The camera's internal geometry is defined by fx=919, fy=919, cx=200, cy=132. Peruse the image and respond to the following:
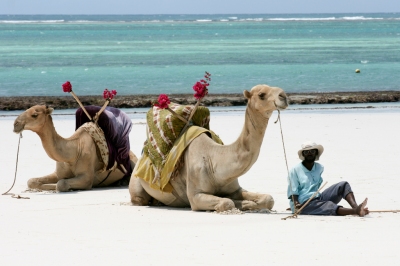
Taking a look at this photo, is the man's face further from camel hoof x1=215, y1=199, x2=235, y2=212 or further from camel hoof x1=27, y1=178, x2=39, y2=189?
camel hoof x1=27, y1=178, x2=39, y2=189

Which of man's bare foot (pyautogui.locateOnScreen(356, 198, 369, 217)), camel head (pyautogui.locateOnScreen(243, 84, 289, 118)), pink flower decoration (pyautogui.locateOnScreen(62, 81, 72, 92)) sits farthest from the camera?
pink flower decoration (pyautogui.locateOnScreen(62, 81, 72, 92))

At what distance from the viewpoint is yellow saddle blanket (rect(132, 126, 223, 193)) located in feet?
32.0

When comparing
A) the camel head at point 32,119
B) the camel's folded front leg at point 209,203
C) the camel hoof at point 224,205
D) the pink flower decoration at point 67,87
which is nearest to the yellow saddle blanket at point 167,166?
the camel's folded front leg at point 209,203

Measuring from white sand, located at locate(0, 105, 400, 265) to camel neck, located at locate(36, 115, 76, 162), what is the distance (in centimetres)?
48

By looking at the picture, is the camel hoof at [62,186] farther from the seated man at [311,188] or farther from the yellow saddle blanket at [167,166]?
the seated man at [311,188]

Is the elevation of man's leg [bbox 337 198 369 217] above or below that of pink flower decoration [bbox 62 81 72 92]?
below

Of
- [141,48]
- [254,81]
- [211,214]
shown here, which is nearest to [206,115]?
[211,214]

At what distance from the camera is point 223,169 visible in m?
9.43

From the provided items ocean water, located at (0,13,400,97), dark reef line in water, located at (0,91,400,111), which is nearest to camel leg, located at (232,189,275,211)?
dark reef line in water, located at (0,91,400,111)

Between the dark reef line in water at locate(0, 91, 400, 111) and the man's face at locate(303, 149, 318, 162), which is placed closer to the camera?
the man's face at locate(303, 149, 318, 162)

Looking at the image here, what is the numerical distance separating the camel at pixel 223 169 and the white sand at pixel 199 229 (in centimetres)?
18

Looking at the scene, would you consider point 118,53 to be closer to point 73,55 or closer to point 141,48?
point 73,55

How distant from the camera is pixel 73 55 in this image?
64938mm

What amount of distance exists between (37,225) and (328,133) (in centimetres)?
950
